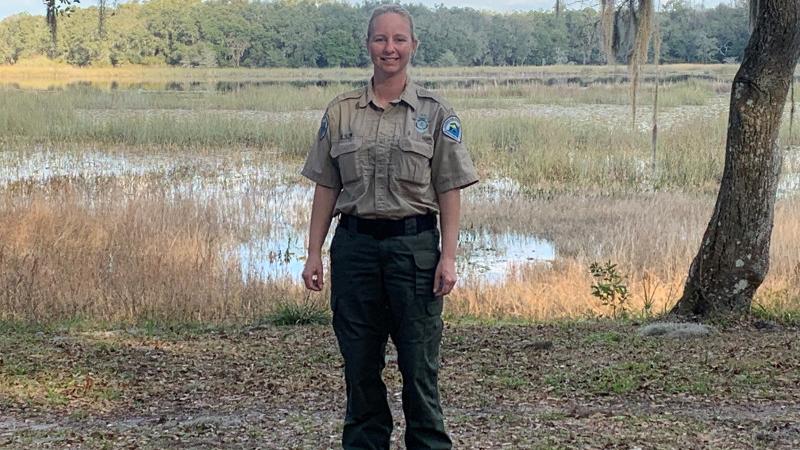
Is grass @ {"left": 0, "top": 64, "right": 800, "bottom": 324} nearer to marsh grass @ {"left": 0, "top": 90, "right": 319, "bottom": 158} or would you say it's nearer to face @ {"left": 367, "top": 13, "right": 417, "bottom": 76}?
marsh grass @ {"left": 0, "top": 90, "right": 319, "bottom": 158}

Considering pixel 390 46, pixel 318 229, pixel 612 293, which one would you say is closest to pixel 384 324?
pixel 318 229

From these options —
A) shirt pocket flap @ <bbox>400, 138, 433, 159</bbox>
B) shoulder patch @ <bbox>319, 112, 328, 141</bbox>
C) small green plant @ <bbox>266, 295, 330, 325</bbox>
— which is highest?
shoulder patch @ <bbox>319, 112, 328, 141</bbox>

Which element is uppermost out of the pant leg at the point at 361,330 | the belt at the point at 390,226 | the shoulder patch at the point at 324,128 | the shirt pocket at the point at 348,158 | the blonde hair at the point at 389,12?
the blonde hair at the point at 389,12

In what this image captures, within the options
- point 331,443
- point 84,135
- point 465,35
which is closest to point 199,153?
point 84,135

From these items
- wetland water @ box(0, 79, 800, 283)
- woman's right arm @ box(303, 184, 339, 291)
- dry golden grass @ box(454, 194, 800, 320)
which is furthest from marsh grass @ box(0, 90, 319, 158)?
woman's right arm @ box(303, 184, 339, 291)

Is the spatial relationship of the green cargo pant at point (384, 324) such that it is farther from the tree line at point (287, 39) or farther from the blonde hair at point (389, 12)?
the tree line at point (287, 39)

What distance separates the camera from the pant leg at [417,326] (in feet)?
10.7

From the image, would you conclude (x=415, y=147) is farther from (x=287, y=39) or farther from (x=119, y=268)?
(x=287, y=39)

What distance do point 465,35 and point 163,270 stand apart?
47433 millimetres

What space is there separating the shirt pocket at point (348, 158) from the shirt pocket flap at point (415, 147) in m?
0.15

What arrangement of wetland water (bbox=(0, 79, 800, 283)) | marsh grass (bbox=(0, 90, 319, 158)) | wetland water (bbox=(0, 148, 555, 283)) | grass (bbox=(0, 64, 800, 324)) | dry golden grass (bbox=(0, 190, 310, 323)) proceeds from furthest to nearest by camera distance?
marsh grass (bbox=(0, 90, 319, 158)), wetland water (bbox=(0, 79, 800, 283)), wetland water (bbox=(0, 148, 555, 283)), grass (bbox=(0, 64, 800, 324)), dry golden grass (bbox=(0, 190, 310, 323))

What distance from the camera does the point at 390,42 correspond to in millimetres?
3211

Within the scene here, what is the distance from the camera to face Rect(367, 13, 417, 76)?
3.21 meters

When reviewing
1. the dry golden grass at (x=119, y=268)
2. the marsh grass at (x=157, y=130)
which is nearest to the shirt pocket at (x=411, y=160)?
the dry golden grass at (x=119, y=268)
